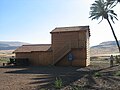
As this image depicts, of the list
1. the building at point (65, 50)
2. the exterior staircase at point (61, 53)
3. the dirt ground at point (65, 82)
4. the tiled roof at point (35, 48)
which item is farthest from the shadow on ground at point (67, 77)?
the tiled roof at point (35, 48)

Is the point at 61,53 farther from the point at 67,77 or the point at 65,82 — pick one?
the point at 65,82

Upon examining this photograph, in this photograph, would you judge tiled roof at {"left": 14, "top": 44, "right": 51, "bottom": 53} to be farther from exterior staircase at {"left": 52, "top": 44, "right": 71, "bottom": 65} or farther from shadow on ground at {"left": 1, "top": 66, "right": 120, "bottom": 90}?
shadow on ground at {"left": 1, "top": 66, "right": 120, "bottom": 90}

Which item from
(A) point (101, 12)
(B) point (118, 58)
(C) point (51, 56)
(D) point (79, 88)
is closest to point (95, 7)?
(A) point (101, 12)

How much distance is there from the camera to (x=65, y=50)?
4025cm

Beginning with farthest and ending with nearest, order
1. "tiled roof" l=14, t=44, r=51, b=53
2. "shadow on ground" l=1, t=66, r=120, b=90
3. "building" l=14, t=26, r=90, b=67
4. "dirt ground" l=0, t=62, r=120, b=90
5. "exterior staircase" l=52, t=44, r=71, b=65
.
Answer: "tiled roof" l=14, t=44, r=51, b=53 → "exterior staircase" l=52, t=44, r=71, b=65 → "building" l=14, t=26, r=90, b=67 → "shadow on ground" l=1, t=66, r=120, b=90 → "dirt ground" l=0, t=62, r=120, b=90

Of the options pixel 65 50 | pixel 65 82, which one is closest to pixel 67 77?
pixel 65 82

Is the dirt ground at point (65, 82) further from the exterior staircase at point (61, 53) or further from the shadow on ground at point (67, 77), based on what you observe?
the exterior staircase at point (61, 53)

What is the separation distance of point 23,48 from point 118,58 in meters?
16.6

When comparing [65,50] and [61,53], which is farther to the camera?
[61,53]

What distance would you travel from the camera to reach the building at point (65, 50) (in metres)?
39.3

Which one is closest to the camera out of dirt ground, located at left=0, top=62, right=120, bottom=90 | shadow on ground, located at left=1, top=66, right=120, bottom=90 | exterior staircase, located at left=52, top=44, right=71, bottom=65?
dirt ground, located at left=0, top=62, right=120, bottom=90

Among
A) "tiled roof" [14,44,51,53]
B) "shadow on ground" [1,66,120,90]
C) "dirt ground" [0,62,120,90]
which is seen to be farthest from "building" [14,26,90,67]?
"dirt ground" [0,62,120,90]

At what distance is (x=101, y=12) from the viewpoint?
4809 centimetres

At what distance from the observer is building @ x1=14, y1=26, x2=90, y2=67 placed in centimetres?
3928
